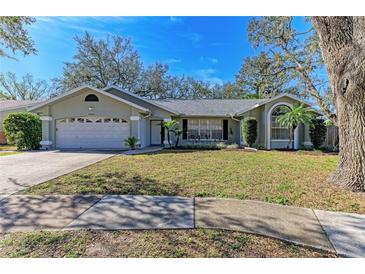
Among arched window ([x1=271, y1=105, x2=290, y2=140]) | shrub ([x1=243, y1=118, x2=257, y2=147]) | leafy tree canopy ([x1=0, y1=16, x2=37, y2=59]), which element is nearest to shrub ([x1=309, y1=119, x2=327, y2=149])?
arched window ([x1=271, y1=105, x2=290, y2=140])

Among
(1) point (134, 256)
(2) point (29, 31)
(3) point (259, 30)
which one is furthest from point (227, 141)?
(1) point (134, 256)

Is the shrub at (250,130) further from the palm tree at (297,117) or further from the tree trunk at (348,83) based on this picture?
the tree trunk at (348,83)

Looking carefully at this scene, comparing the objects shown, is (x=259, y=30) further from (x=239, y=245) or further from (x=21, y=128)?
(x=21, y=128)

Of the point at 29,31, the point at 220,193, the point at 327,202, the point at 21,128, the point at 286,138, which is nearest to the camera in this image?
the point at 327,202

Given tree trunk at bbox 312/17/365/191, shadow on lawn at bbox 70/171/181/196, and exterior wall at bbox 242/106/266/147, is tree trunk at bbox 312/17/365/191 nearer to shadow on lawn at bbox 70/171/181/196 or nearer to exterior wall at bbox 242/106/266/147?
shadow on lawn at bbox 70/171/181/196

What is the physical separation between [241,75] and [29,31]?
26.1 m

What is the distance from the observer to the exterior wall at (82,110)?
15602 millimetres

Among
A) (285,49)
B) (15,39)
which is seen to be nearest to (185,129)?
(285,49)

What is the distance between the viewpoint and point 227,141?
61.0 ft

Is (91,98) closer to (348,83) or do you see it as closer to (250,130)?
(250,130)

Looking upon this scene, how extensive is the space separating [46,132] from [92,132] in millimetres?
3157

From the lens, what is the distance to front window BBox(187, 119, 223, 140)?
61.7ft

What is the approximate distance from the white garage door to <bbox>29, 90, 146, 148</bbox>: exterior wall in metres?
0.31
